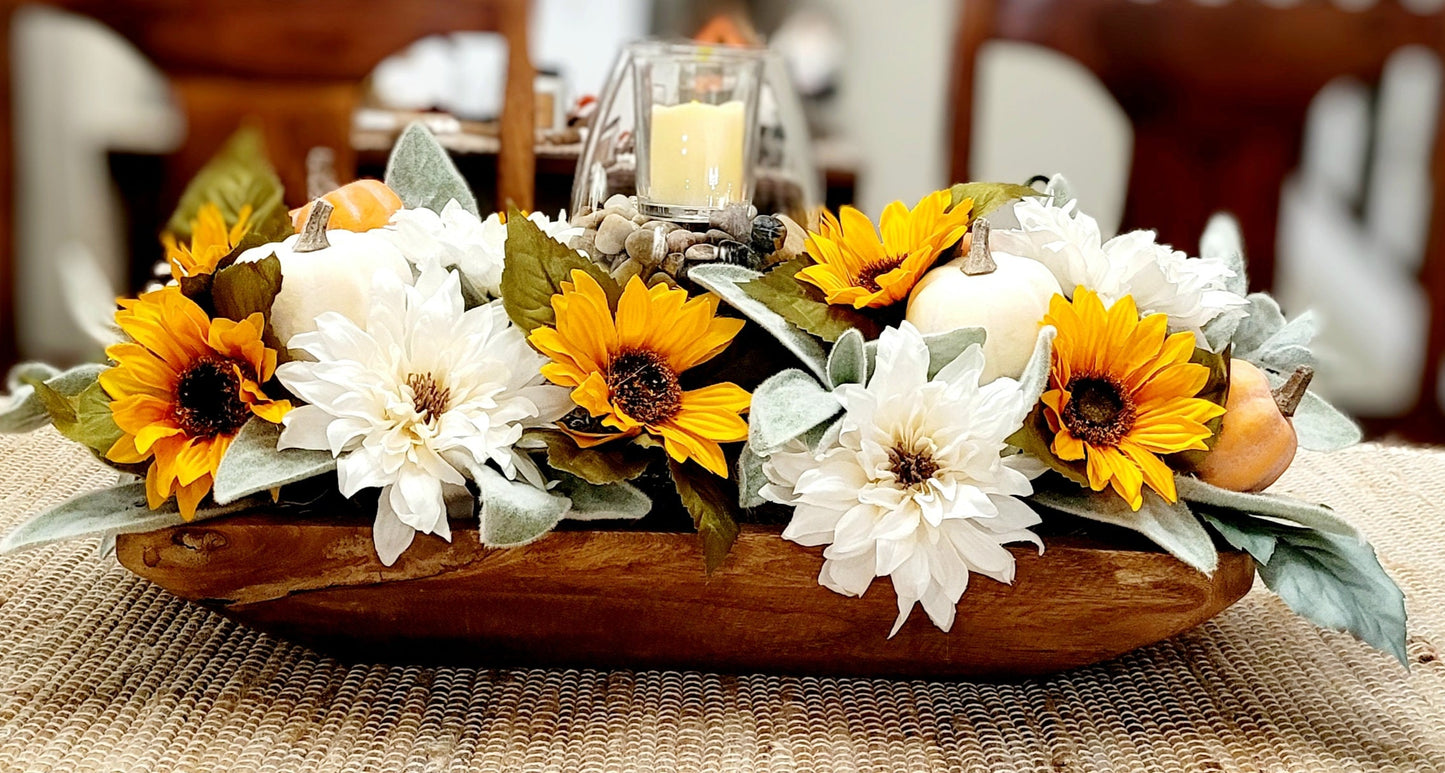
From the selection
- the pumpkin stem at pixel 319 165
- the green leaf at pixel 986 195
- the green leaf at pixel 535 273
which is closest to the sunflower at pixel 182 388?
the green leaf at pixel 535 273

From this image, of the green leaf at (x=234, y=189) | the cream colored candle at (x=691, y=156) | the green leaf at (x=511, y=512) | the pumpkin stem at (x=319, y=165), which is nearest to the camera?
the green leaf at (x=511, y=512)

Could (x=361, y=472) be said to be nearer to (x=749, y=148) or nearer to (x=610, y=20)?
(x=749, y=148)

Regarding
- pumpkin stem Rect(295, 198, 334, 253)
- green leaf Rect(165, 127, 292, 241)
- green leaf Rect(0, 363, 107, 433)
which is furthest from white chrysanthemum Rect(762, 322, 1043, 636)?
green leaf Rect(165, 127, 292, 241)

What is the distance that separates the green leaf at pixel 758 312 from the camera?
0.55 metres

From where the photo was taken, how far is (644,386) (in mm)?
545

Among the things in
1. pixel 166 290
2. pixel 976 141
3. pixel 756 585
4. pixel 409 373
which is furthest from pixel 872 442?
pixel 976 141

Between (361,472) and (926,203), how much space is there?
0.88 feet

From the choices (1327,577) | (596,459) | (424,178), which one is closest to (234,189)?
(424,178)

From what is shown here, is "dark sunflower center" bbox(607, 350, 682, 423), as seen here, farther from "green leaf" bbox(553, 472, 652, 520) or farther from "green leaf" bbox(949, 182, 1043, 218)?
"green leaf" bbox(949, 182, 1043, 218)

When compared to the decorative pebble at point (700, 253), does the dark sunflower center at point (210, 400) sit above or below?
below

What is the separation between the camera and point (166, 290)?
20.9 inches

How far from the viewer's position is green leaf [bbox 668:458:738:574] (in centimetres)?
53

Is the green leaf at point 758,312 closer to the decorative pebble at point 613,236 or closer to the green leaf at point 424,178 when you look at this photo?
the decorative pebble at point 613,236

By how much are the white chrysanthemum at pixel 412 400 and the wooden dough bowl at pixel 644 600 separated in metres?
0.04
